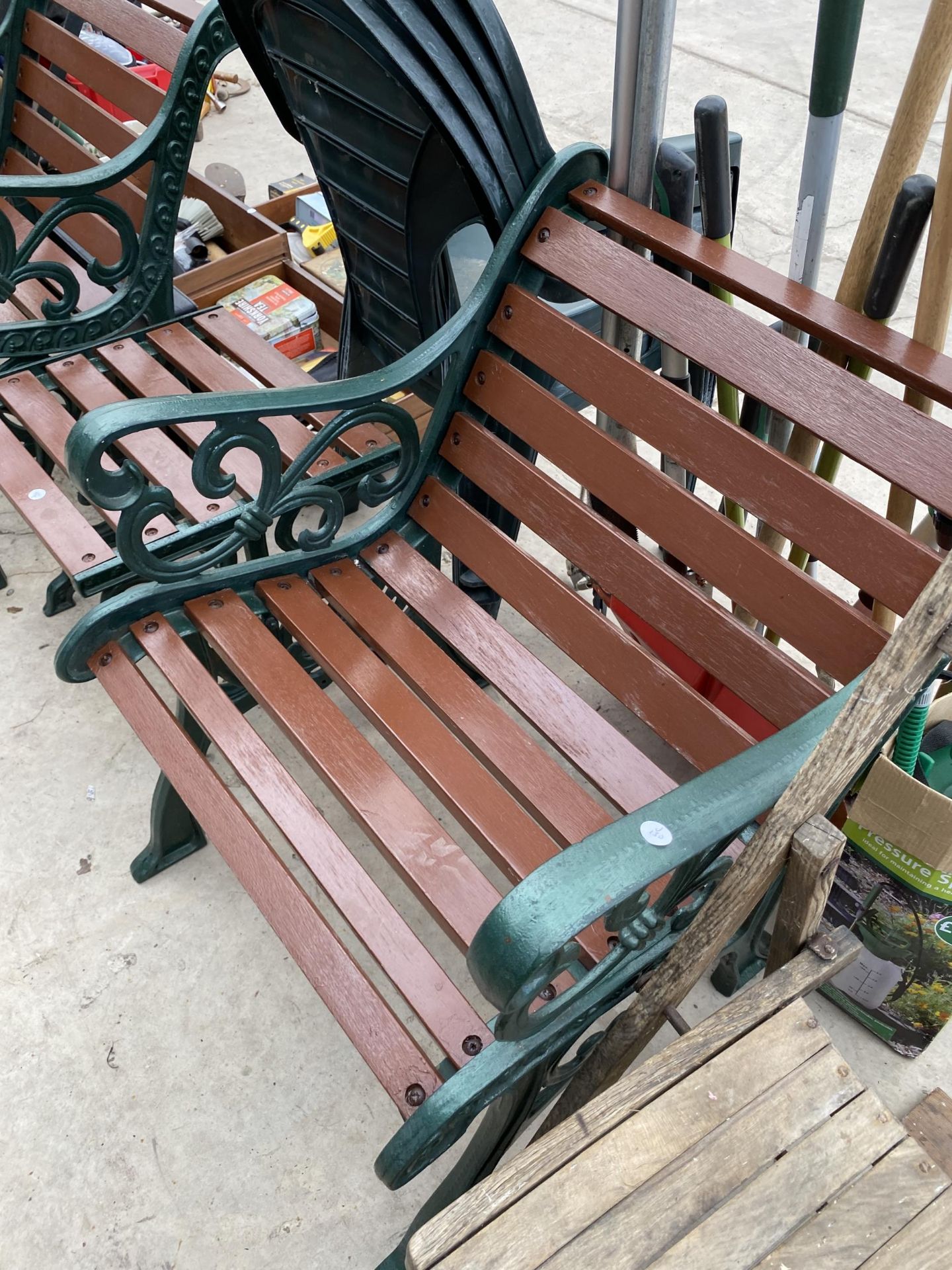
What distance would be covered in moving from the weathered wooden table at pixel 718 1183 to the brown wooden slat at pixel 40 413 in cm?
138

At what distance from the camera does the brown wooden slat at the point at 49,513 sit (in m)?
1.85

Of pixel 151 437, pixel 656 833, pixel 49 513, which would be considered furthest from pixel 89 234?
pixel 656 833

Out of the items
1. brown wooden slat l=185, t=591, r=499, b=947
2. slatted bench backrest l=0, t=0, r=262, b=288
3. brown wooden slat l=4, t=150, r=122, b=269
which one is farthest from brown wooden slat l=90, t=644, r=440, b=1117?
slatted bench backrest l=0, t=0, r=262, b=288

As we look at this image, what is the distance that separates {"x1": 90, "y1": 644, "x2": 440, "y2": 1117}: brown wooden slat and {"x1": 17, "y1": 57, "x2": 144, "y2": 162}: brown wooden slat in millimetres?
1483

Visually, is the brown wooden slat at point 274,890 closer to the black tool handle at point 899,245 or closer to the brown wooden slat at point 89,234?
the black tool handle at point 899,245

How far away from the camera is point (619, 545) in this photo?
158 cm

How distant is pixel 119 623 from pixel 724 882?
1.08 meters

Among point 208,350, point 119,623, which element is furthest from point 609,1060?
point 208,350

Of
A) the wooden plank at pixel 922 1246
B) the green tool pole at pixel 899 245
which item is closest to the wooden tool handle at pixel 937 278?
the green tool pole at pixel 899 245

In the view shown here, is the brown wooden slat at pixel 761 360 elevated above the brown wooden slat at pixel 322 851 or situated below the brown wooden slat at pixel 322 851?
above

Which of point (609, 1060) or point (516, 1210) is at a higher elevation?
point (516, 1210)

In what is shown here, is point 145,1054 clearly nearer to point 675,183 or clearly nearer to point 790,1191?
point 790,1191

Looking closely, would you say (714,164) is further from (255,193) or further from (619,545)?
(255,193)

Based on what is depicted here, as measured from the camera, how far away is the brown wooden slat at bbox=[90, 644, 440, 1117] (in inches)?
49.1
